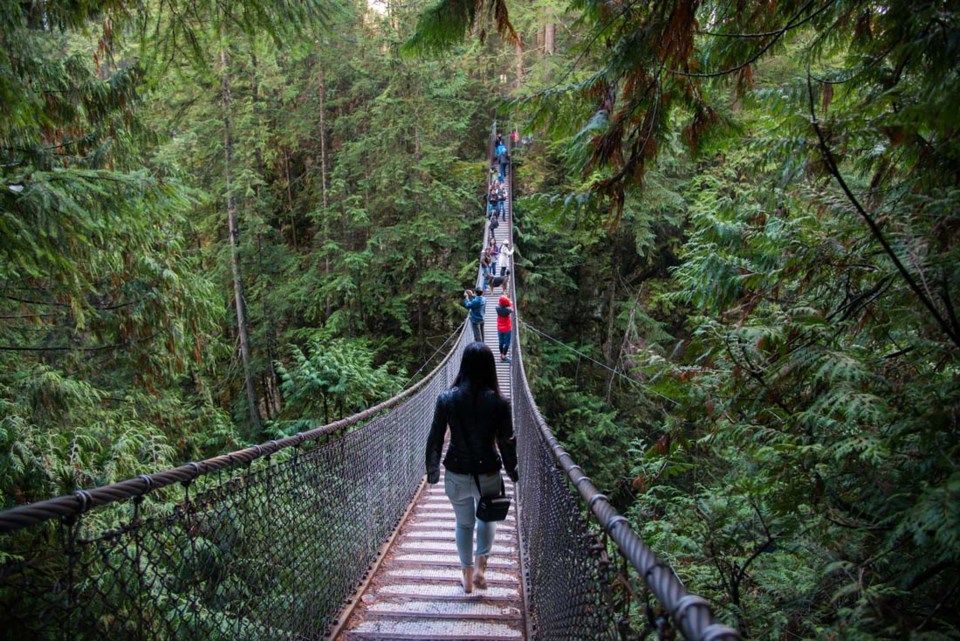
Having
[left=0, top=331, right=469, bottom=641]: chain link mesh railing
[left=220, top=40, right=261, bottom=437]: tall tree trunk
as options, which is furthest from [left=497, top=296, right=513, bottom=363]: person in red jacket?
[left=220, top=40, right=261, bottom=437]: tall tree trunk

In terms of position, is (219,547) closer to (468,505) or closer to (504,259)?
(468,505)

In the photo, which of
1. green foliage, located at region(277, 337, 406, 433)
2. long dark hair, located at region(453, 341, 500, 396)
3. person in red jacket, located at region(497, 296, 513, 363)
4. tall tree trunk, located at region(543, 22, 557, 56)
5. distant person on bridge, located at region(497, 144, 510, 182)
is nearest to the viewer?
long dark hair, located at region(453, 341, 500, 396)

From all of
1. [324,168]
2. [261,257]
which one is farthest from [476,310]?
[324,168]

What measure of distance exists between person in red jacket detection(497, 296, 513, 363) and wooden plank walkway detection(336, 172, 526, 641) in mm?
3680

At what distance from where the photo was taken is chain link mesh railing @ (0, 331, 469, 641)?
109cm

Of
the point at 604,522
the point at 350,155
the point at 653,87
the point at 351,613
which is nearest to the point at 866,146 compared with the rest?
the point at 653,87

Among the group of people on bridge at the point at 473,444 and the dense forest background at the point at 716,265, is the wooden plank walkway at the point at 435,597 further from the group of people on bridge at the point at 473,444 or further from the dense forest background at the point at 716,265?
the dense forest background at the point at 716,265

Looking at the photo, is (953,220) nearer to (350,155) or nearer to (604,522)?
(604,522)

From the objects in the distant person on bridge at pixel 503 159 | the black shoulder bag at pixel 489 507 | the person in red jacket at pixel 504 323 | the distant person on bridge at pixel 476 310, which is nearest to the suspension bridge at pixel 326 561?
the black shoulder bag at pixel 489 507

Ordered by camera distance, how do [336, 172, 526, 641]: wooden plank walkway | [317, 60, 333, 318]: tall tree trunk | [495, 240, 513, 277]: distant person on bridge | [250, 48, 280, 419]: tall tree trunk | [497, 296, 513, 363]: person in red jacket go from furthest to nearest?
[317, 60, 333, 318]: tall tree trunk < [250, 48, 280, 419]: tall tree trunk < [495, 240, 513, 277]: distant person on bridge < [497, 296, 513, 363]: person in red jacket < [336, 172, 526, 641]: wooden plank walkway

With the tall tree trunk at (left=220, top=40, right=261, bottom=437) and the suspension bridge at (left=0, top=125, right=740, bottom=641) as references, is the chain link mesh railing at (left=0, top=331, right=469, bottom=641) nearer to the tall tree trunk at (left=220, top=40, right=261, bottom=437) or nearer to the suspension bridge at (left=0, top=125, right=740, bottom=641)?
the suspension bridge at (left=0, top=125, right=740, bottom=641)

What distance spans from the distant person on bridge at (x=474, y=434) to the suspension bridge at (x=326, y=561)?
18cm

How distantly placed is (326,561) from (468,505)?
62 cm

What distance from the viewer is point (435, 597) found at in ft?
7.91
